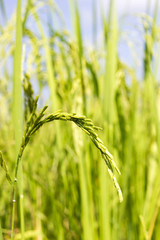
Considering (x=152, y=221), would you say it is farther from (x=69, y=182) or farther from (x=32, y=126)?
(x=32, y=126)

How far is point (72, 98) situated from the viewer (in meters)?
0.91

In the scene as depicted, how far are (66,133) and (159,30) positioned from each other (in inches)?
21.7

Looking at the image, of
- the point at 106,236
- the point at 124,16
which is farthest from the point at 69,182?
the point at 124,16

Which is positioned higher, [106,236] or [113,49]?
[113,49]

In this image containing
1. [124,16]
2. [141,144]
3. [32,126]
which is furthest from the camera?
[141,144]

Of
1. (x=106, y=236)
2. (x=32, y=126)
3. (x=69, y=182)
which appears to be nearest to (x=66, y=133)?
(x=69, y=182)

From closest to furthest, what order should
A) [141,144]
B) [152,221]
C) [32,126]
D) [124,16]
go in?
[32,126], [152,221], [124,16], [141,144]

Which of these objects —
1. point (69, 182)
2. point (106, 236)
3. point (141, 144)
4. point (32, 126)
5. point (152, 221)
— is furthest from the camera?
point (141, 144)

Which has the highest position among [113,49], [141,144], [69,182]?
[113,49]

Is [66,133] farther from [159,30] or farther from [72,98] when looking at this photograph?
[159,30]

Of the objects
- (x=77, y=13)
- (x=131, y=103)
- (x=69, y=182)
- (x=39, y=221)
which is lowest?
(x=39, y=221)

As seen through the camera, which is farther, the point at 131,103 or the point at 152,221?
the point at 131,103

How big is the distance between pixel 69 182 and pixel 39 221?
12.3 inches

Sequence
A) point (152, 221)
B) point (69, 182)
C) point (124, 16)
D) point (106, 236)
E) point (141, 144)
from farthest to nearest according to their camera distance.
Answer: point (141, 144), point (124, 16), point (69, 182), point (152, 221), point (106, 236)
